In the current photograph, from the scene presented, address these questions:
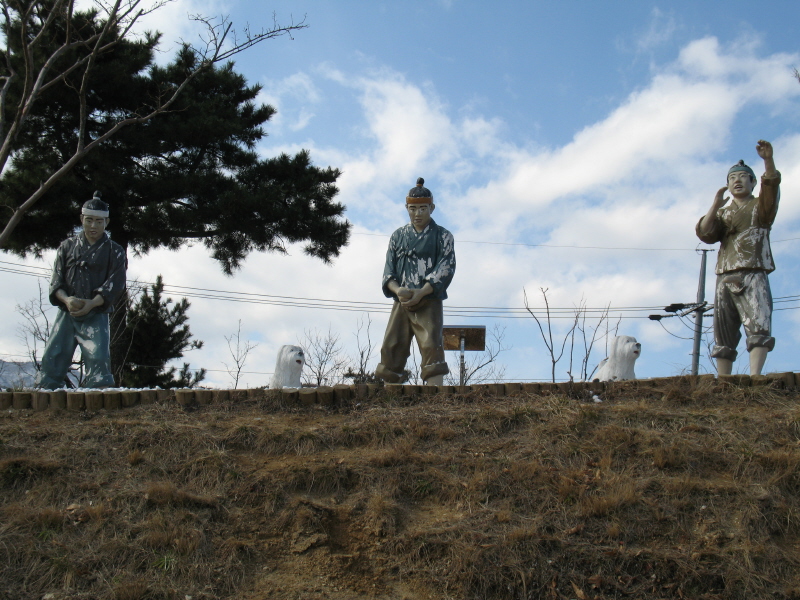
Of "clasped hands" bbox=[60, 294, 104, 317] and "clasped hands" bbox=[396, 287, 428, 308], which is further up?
"clasped hands" bbox=[396, 287, 428, 308]

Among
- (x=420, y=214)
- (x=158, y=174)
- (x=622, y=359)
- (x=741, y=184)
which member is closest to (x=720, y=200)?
(x=741, y=184)

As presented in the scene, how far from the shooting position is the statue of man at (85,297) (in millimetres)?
7680

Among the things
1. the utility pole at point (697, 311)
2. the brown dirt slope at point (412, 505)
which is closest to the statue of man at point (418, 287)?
the brown dirt slope at point (412, 505)

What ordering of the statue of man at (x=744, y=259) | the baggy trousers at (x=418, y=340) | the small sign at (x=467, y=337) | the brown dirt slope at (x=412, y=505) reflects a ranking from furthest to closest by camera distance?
the small sign at (x=467, y=337) < the baggy trousers at (x=418, y=340) < the statue of man at (x=744, y=259) < the brown dirt slope at (x=412, y=505)

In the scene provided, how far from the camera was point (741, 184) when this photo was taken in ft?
24.6

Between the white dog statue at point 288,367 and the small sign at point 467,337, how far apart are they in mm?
2870

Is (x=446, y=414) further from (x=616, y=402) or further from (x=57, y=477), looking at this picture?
(x=57, y=477)

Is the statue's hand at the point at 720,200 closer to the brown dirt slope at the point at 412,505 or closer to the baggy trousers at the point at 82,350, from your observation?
the brown dirt slope at the point at 412,505

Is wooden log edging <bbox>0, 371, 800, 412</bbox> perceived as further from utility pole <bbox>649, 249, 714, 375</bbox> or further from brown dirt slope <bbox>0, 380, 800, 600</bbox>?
utility pole <bbox>649, 249, 714, 375</bbox>

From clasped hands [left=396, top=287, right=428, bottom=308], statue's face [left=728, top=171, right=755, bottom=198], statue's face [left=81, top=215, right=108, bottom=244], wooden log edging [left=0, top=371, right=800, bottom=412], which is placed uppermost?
statue's face [left=728, top=171, right=755, bottom=198]

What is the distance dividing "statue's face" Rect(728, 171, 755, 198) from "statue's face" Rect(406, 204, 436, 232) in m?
3.06

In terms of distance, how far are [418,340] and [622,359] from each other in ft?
7.78

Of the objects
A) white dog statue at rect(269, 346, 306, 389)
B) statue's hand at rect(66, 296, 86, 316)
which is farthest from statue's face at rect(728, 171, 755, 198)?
statue's hand at rect(66, 296, 86, 316)

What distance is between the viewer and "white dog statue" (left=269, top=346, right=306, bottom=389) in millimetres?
7746
